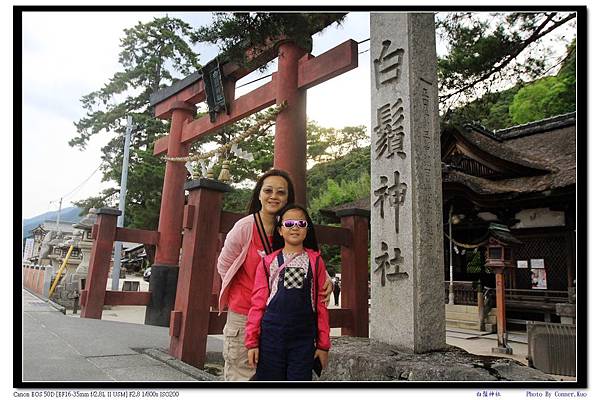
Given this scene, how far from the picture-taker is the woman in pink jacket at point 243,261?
6.92 ft

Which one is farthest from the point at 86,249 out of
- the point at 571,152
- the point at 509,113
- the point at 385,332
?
the point at 509,113

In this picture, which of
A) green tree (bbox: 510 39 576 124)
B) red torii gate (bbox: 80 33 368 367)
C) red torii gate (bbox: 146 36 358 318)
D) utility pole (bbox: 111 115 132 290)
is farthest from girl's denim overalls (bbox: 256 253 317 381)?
green tree (bbox: 510 39 576 124)

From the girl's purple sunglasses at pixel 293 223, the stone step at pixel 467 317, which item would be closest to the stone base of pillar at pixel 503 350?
the stone step at pixel 467 317

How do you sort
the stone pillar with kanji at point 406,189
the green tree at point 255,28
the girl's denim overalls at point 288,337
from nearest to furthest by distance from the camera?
the girl's denim overalls at point 288,337, the stone pillar with kanji at point 406,189, the green tree at point 255,28

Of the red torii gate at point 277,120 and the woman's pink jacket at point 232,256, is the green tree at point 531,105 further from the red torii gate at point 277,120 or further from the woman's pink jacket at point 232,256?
the woman's pink jacket at point 232,256

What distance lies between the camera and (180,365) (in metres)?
3.36

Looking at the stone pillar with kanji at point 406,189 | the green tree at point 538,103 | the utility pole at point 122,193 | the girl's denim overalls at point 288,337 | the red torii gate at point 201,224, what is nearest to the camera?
the girl's denim overalls at point 288,337

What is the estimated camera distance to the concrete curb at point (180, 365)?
3.02 meters

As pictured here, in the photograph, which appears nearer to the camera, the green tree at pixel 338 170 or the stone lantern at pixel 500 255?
the stone lantern at pixel 500 255

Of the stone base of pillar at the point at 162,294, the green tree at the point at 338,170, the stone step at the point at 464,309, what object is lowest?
the stone step at the point at 464,309

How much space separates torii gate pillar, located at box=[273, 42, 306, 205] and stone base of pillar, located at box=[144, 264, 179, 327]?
3.03m

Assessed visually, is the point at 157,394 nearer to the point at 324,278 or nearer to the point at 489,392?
the point at 324,278

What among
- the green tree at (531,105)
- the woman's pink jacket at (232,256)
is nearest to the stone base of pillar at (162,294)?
the woman's pink jacket at (232,256)

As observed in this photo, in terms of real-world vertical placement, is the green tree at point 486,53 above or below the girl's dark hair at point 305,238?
above
